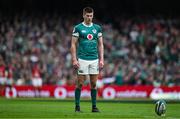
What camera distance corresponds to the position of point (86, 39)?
1722 cm

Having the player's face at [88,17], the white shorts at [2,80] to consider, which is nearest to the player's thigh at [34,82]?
the white shorts at [2,80]

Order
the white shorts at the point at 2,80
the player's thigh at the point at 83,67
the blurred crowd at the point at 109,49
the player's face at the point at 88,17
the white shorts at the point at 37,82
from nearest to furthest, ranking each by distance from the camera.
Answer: the player's face at the point at 88,17
the player's thigh at the point at 83,67
the white shorts at the point at 2,80
the white shorts at the point at 37,82
the blurred crowd at the point at 109,49

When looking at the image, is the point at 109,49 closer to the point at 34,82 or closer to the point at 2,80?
the point at 34,82

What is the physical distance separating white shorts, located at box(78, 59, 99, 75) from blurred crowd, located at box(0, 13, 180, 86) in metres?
16.2

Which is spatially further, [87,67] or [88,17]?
[87,67]

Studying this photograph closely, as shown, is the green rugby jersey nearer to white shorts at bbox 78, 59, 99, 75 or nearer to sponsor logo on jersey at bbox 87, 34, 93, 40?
sponsor logo on jersey at bbox 87, 34, 93, 40

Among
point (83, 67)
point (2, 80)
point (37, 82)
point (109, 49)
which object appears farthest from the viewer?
point (109, 49)

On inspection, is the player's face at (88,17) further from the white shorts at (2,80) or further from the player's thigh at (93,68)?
the white shorts at (2,80)

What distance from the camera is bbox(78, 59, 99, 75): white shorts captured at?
56.3 ft

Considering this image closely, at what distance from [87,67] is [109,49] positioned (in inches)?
760

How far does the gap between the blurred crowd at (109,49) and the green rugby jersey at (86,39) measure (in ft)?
53.3

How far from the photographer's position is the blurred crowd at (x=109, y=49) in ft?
112

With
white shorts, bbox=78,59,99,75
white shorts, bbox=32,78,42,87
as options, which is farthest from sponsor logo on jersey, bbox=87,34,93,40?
white shorts, bbox=32,78,42,87

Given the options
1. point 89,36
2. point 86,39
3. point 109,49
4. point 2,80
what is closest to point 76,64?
point 86,39
